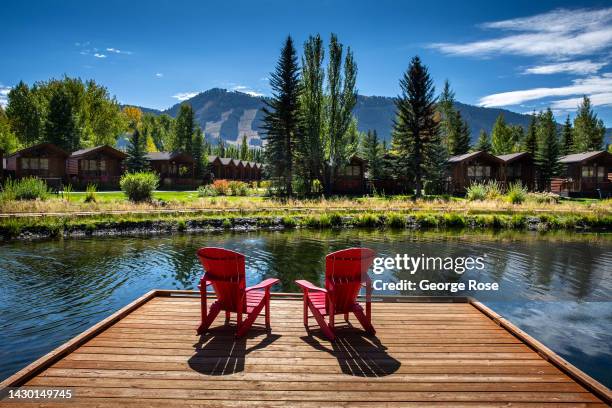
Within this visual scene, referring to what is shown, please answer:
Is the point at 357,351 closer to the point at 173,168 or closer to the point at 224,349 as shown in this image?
the point at 224,349

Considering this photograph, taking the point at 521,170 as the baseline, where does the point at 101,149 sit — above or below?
above

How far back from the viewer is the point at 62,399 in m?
3.50

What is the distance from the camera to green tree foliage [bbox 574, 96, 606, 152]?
209ft

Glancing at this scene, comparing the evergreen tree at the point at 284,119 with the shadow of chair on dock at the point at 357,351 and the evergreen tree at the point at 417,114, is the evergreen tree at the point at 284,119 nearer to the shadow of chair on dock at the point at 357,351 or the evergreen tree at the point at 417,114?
the evergreen tree at the point at 417,114

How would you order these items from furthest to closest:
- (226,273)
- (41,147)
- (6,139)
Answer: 1. (6,139)
2. (41,147)
3. (226,273)

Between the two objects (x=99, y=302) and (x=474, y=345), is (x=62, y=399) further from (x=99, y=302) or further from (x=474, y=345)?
(x=99, y=302)

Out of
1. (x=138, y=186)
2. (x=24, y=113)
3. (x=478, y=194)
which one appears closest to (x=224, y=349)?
(x=138, y=186)

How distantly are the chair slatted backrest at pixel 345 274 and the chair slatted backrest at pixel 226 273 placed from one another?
103cm

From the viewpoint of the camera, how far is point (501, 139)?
68.1m

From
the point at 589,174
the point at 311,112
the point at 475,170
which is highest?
the point at 311,112

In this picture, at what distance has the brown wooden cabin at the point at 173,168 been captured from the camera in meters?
47.0

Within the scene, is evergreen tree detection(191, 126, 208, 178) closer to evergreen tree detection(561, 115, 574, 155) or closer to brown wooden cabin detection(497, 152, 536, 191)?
brown wooden cabin detection(497, 152, 536, 191)

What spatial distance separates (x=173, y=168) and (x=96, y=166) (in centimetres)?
852

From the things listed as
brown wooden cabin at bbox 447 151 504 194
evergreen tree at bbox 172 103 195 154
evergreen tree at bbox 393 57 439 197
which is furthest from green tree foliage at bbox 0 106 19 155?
brown wooden cabin at bbox 447 151 504 194
